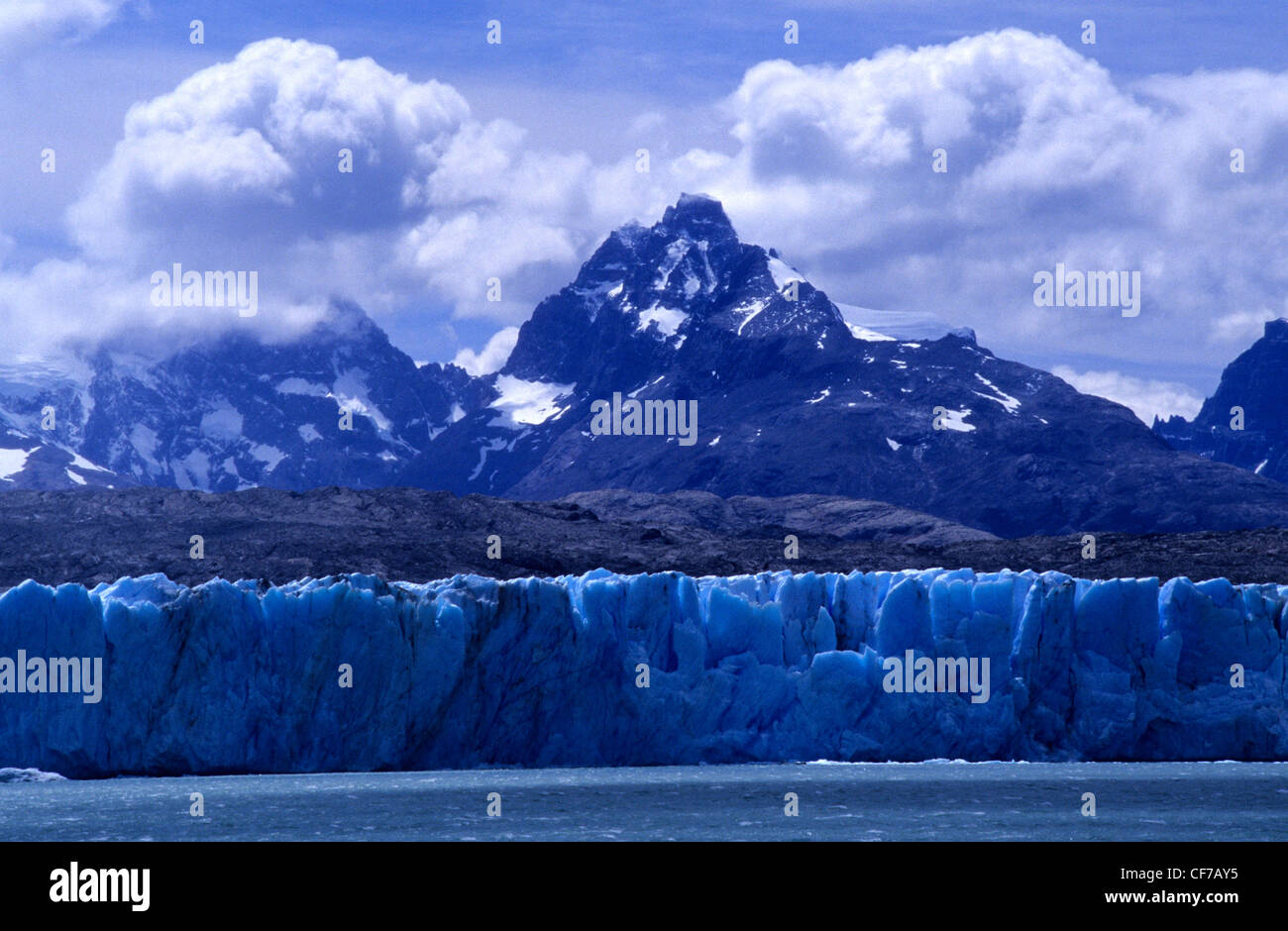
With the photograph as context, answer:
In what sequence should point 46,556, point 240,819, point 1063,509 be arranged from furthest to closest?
point 1063,509
point 46,556
point 240,819
